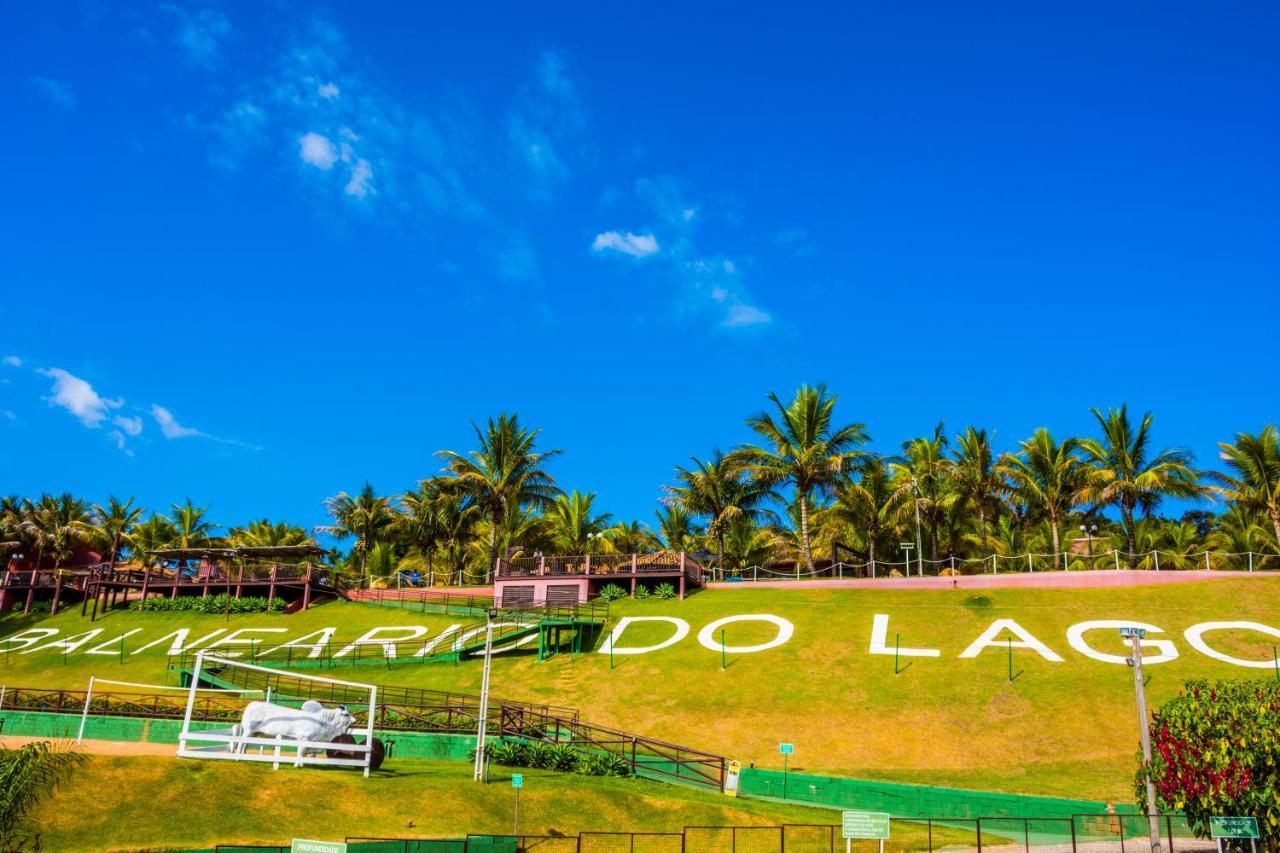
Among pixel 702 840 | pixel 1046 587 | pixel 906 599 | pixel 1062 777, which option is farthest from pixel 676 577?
pixel 702 840

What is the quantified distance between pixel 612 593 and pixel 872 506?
965 inches

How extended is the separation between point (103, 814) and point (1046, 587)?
45.4m

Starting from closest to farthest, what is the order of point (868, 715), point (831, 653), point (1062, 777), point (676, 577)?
point (1062, 777), point (868, 715), point (831, 653), point (676, 577)

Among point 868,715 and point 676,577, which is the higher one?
point 676,577

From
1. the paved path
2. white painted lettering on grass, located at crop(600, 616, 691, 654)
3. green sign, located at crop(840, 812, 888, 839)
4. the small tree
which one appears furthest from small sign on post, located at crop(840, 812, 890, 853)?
the paved path

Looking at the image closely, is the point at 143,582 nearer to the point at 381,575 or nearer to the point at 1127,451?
the point at 381,575

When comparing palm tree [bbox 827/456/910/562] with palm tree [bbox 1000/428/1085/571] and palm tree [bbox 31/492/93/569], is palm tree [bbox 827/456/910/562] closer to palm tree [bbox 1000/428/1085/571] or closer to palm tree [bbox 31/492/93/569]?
palm tree [bbox 1000/428/1085/571]

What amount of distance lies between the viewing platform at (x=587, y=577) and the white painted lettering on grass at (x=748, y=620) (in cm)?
734

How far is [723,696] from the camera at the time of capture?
40062mm

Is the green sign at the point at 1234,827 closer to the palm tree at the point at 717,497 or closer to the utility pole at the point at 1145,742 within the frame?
the utility pole at the point at 1145,742

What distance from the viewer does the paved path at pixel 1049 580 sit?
4875 cm

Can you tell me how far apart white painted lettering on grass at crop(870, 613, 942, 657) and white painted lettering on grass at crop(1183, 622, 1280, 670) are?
1104cm

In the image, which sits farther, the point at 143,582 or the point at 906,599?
the point at 143,582

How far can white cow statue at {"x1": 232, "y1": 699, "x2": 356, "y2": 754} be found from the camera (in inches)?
1035
